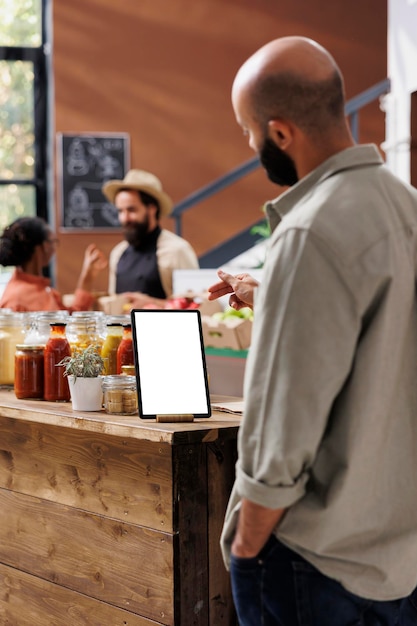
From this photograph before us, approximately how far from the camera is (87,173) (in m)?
7.96

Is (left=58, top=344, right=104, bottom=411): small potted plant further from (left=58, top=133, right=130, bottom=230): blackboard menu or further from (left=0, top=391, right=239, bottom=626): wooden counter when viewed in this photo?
(left=58, top=133, right=130, bottom=230): blackboard menu

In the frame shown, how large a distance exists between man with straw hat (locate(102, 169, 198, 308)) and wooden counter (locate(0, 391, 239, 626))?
9.01ft

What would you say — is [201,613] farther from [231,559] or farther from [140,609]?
[231,559]

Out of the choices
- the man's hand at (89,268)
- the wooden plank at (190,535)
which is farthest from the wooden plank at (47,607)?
the man's hand at (89,268)

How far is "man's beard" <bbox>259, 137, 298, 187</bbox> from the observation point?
5.15 ft

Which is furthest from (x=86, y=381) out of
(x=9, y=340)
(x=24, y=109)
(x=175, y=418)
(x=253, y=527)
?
(x=24, y=109)

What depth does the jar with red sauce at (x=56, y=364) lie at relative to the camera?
2.79m

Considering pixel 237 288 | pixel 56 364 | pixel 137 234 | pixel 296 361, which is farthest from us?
pixel 137 234

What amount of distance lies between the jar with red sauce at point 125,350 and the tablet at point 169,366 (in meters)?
0.27

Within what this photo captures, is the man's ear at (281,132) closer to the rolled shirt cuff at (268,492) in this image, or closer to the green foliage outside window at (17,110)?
the rolled shirt cuff at (268,492)

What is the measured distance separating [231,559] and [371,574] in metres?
0.23

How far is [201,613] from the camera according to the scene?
2.40 meters

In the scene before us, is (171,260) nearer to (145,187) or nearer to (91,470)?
(145,187)

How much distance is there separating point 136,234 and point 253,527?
436 centimetres
